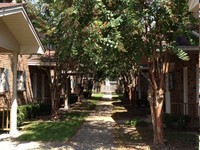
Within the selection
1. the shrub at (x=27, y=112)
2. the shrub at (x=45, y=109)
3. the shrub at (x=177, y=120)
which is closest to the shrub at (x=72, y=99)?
the shrub at (x=45, y=109)

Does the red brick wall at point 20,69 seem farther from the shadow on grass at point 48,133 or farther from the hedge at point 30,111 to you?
the shadow on grass at point 48,133

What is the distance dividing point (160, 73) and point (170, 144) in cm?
202

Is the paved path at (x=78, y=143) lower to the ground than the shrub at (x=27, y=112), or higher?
lower

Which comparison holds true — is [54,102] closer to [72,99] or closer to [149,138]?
[149,138]

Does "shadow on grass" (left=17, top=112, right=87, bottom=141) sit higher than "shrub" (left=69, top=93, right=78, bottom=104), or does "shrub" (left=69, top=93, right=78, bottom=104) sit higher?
"shrub" (left=69, top=93, right=78, bottom=104)

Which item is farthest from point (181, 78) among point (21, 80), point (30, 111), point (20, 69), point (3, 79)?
point (21, 80)

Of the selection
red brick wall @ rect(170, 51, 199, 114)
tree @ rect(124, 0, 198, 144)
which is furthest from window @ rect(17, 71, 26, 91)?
tree @ rect(124, 0, 198, 144)

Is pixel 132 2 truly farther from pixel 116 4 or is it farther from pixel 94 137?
pixel 94 137

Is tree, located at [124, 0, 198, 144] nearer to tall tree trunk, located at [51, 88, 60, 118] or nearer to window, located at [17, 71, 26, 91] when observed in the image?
tall tree trunk, located at [51, 88, 60, 118]

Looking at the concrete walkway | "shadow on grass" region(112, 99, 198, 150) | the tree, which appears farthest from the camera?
the concrete walkway

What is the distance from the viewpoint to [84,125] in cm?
1605

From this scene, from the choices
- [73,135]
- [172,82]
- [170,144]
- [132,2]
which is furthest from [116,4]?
[172,82]

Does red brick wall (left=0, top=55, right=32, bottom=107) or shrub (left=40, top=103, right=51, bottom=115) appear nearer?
red brick wall (left=0, top=55, right=32, bottom=107)

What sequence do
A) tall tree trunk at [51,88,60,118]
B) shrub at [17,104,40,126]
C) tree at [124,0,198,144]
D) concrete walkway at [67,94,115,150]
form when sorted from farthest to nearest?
tall tree trunk at [51,88,60,118] < shrub at [17,104,40,126] < concrete walkway at [67,94,115,150] < tree at [124,0,198,144]
